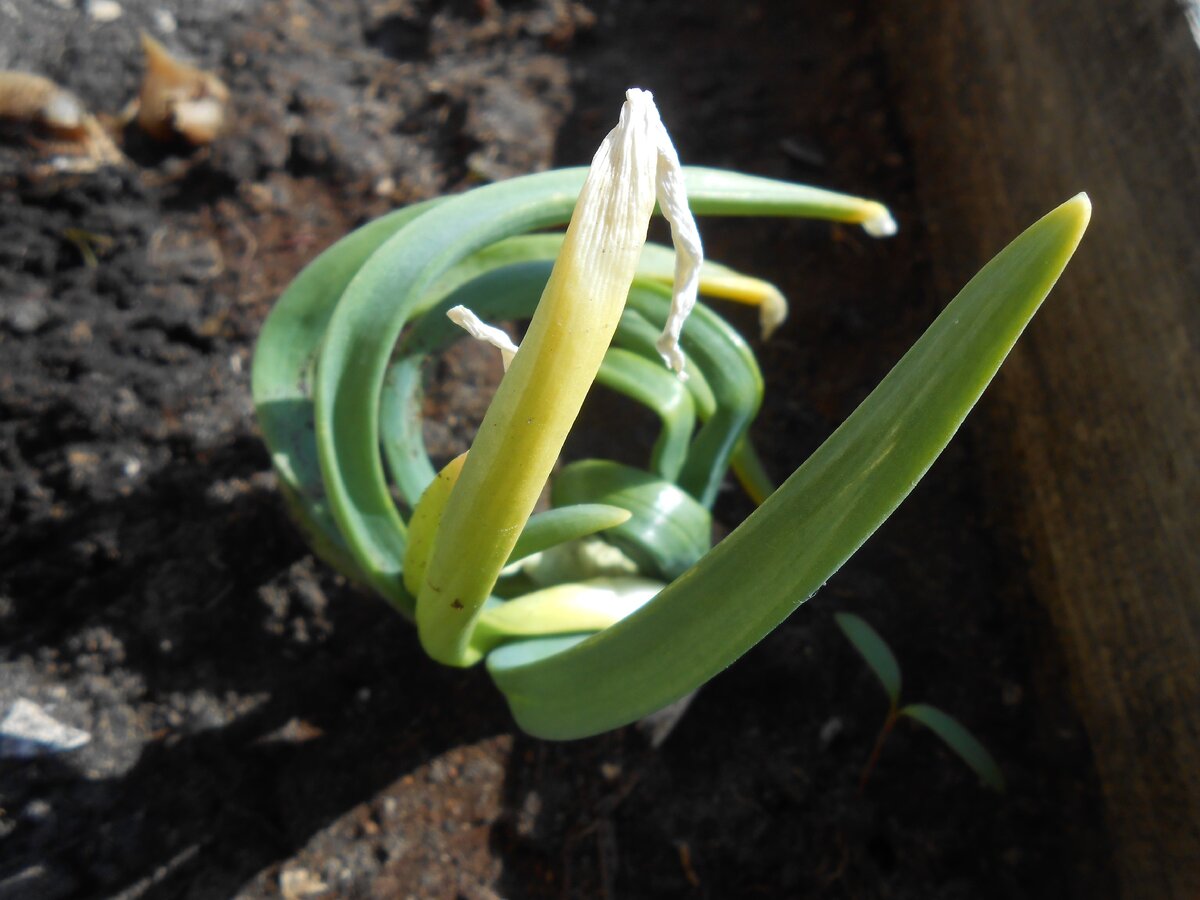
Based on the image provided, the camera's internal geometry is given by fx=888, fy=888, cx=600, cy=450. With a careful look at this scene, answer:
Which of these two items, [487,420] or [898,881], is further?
[898,881]

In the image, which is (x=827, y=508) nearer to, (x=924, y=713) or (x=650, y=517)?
(x=650, y=517)

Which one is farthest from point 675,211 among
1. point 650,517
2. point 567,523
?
point 650,517

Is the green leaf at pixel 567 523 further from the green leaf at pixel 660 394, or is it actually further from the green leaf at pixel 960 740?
the green leaf at pixel 960 740

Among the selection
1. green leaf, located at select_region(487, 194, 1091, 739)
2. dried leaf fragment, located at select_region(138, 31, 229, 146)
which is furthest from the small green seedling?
dried leaf fragment, located at select_region(138, 31, 229, 146)

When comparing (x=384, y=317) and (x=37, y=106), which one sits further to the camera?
(x=37, y=106)

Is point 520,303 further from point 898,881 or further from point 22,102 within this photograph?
point 22,102

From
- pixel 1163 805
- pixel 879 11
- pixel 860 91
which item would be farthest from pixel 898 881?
pixel 879 11
